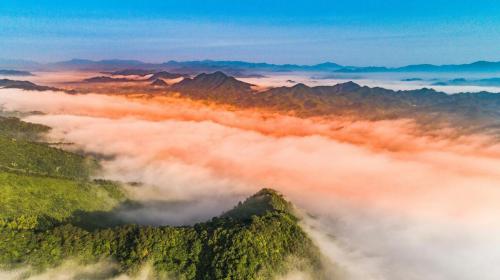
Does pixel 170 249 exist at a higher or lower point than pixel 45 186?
lower

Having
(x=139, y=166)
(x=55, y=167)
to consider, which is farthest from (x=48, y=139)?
(x=55, y=167)

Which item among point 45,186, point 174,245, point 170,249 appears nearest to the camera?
point 170,249

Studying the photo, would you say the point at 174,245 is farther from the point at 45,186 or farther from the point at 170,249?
the point at 45,186

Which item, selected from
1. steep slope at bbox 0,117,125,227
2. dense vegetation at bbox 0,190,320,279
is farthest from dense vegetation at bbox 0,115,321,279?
steep slope at bbox 0,117,125,227

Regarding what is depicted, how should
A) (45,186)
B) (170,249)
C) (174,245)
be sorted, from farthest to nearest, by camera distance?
(45,186)
(174,245)
(170,249)

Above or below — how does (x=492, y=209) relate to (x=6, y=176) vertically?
below

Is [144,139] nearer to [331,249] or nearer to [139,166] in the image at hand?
Answer: [139,166]

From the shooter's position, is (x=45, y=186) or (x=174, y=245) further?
(x=45, y=186)

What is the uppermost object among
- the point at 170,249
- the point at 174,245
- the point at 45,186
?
the point at 174,245

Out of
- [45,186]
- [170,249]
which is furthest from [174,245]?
[45,186]

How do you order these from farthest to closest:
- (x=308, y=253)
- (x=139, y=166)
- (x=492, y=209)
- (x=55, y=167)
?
(x=139, y=166) < (x=492, y=209) < (x=55, y=167) < (x=308, y=253)

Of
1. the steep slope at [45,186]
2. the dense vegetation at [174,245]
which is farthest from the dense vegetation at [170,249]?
the steep slope at [45,186]
